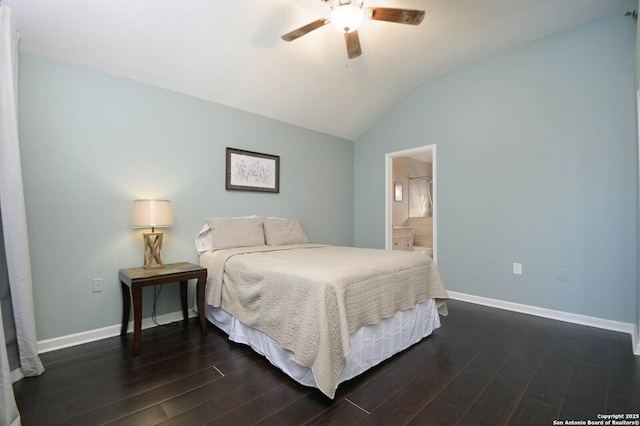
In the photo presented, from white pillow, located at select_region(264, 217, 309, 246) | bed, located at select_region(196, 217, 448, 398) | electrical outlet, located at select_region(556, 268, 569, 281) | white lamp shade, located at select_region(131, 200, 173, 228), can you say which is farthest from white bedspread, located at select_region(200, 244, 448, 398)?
electrical outlet, located at select_region(556, 268, 569, 281)

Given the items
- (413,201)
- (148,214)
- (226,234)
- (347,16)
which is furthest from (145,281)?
(413,201)

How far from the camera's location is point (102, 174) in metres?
2.50

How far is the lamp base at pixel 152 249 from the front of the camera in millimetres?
2570

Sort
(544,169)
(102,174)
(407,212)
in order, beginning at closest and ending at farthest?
(102,174), (544,169), (407,212)

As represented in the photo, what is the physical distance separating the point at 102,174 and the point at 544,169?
4.18 m

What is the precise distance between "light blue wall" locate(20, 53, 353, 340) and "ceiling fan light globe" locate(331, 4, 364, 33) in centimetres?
174

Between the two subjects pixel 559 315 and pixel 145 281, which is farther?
pixel 559 315

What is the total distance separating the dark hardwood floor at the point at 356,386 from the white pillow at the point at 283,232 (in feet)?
4.25

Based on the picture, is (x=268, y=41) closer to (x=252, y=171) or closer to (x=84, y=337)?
(x=252, y=171)

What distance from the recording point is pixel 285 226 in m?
3.58

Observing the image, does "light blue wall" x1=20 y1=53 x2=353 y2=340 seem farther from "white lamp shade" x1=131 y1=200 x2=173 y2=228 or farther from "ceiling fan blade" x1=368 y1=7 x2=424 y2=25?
"ceiling fan blade" x1=368 y1=7 x2=424 y2=25

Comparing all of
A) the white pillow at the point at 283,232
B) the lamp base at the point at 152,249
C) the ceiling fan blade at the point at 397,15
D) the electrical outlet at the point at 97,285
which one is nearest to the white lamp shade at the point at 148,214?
the lamp base at the point at 152,249

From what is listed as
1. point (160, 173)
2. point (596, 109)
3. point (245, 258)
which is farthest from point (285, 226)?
point (596, 109)

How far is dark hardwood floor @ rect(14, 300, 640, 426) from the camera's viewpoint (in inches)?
58.4
